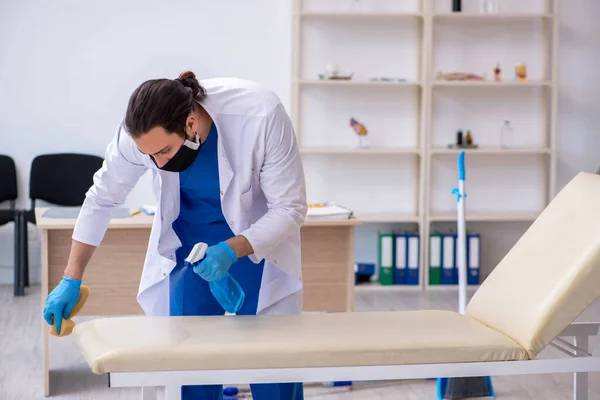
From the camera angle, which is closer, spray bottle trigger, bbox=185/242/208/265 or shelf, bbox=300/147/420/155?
spray bottle trigger, bbox=185/242/208/265

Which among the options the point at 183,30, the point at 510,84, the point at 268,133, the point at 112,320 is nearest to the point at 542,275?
the point at 268,133

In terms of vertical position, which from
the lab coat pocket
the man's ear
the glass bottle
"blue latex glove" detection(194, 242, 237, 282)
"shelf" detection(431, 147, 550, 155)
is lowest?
"blue latex glove" detection(194, 242, 237, 282)

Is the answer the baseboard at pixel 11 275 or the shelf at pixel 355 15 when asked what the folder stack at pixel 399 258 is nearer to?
the shelf at pixel 355 15

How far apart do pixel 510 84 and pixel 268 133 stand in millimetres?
3168

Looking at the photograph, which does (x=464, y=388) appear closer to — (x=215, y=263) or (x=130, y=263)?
(x=130, y=263)

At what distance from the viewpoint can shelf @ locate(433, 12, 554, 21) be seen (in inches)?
182

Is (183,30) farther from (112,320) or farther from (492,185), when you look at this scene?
(112,320)

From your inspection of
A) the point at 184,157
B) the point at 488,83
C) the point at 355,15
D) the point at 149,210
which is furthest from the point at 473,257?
the point at 184,157

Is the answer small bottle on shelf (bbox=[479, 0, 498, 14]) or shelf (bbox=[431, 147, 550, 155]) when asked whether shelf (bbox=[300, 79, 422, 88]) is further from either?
small bottle on shelf (bbox=[479, 0, 498, 14])

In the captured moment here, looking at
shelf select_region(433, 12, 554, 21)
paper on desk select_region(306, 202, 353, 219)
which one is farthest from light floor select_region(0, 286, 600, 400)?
shelf select_region(433, 12, 554, 21)

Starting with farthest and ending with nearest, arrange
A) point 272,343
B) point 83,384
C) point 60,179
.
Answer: point 60,179 < point 83,384 < point 272,343

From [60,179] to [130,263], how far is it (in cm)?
176

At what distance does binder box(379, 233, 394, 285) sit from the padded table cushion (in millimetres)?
2846

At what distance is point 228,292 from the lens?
6.16ft
